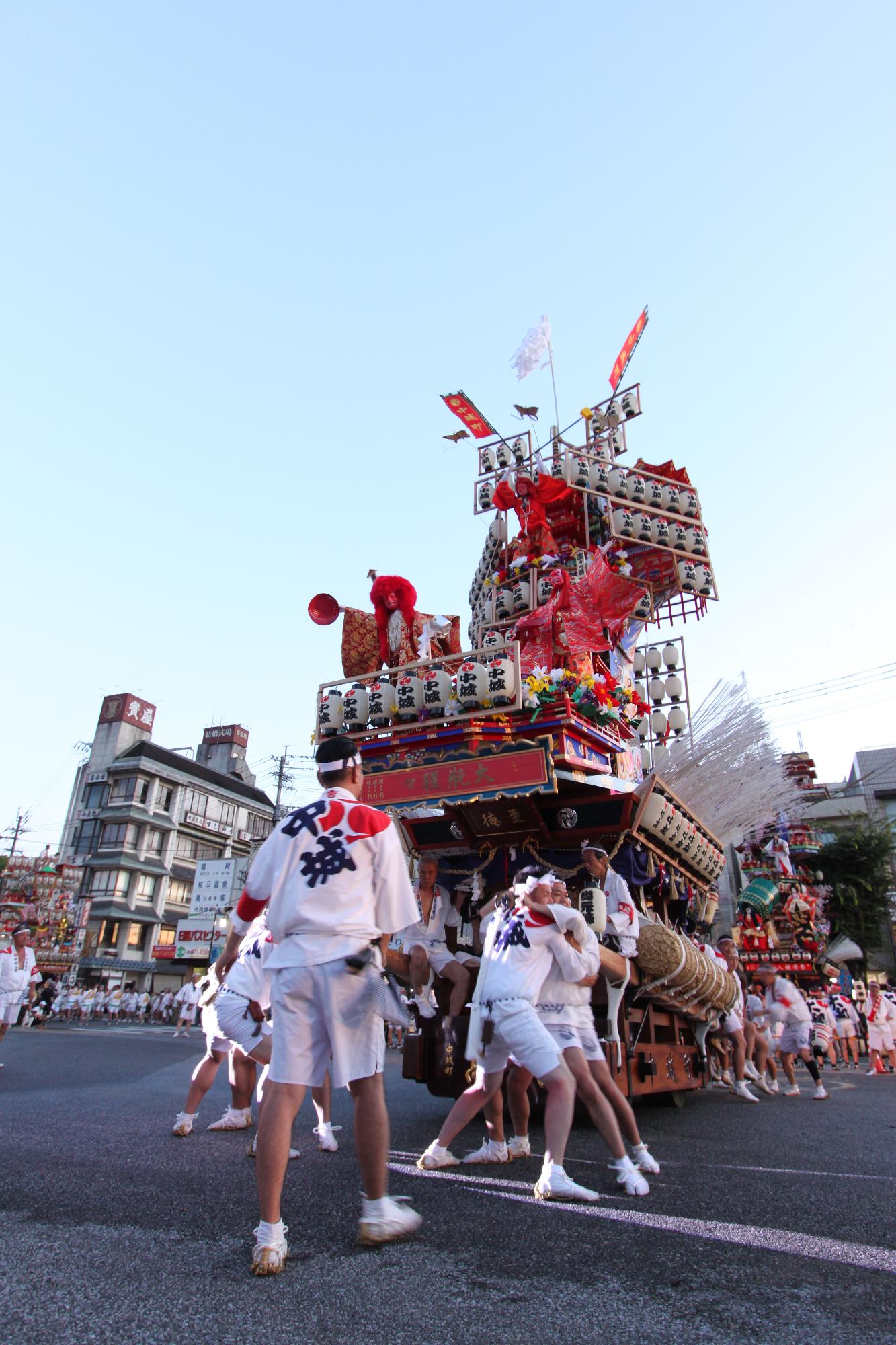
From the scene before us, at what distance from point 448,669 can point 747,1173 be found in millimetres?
4936

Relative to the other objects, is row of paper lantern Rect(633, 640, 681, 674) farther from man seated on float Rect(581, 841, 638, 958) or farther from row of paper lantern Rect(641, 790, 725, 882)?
man seated on float Rect(581, 841, 638, 958)

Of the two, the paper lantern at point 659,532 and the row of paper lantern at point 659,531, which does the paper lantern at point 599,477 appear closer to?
the row of paper lantern at point 659,531

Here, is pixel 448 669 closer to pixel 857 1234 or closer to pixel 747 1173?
pixel 747 1173

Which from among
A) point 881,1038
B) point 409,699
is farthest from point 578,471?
point 881,1038

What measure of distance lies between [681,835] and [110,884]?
129ft

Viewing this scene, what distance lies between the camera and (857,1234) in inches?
112

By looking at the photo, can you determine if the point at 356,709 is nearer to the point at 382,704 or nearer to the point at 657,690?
the point at 382,704

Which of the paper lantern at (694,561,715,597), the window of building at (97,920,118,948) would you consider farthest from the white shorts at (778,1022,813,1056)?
the window of building at (97,920,118,948)

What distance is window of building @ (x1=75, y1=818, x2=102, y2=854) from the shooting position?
41594 millimetres

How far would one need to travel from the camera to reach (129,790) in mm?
42156

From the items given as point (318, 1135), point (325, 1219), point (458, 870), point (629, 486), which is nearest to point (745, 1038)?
point (458, 870)

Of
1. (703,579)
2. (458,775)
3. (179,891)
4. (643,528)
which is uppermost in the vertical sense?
(643,528)

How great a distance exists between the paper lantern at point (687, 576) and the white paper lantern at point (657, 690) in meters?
1.94

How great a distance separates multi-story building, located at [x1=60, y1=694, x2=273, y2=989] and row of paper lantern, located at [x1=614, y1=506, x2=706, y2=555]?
27799mm
